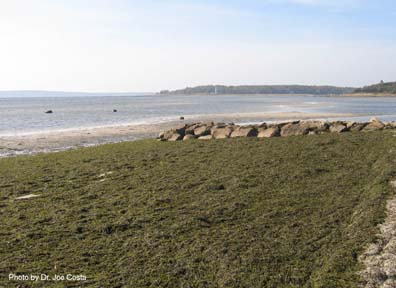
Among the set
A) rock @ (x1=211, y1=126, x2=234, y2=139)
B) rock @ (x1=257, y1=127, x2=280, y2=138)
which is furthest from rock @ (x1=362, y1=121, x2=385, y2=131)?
rock @ (x1=211, y1=126, x2=234, y2=139)

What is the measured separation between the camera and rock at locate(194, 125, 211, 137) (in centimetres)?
2556

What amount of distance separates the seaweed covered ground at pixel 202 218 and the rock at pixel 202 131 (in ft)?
26.5

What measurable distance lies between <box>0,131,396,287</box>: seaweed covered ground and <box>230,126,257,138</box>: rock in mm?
6848

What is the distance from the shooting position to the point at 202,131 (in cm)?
2578

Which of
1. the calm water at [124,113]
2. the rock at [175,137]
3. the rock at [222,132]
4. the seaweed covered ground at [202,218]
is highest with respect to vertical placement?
the rock at [222,132]

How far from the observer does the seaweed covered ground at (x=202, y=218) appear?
6996 mm

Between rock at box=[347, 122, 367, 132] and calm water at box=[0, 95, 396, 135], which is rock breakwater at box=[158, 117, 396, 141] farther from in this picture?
calm water at box=[0, 95, 396, 135]

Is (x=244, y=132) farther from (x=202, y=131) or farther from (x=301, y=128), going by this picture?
(x=301, y=128)

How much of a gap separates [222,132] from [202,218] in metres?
15.7

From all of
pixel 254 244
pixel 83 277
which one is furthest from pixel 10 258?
pixel 254 244

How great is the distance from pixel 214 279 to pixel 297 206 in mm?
4146

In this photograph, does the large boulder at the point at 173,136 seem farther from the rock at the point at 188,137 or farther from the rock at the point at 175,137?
the rock at the point at 188,137

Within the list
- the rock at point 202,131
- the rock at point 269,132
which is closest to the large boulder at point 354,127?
the rock at point 269,132

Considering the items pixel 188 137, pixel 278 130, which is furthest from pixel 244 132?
pixel 188 137
